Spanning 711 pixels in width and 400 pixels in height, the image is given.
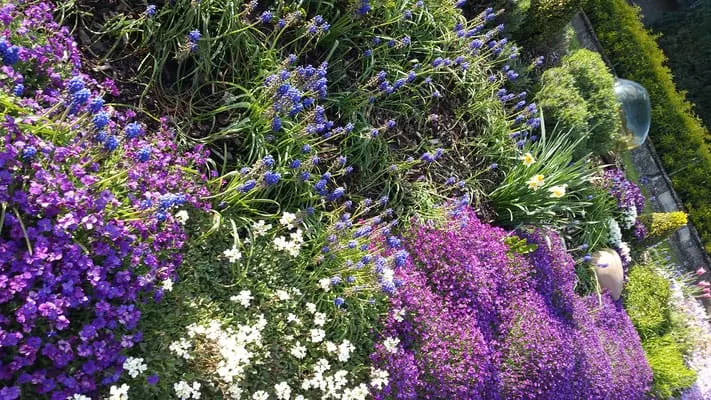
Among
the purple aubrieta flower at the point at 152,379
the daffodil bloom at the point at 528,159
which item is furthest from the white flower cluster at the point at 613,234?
the purple aubrieta flower at the point at 152,379

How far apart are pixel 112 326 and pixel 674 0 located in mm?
14842

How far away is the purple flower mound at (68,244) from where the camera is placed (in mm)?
1995

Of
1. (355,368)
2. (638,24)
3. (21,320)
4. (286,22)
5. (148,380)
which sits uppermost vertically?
(638,24)

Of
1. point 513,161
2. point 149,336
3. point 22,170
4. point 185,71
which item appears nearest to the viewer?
point 22,170

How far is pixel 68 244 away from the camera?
2.11 metres

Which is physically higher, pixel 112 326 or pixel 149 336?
pixel 112 326

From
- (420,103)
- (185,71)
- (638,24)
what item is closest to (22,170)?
(185,71)

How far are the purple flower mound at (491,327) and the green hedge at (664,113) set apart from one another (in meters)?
5.00

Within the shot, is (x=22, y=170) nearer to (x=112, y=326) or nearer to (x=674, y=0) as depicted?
(x=112, y=326)

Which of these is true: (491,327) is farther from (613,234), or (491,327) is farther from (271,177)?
(613,234)

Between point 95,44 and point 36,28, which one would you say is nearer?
point 36,28

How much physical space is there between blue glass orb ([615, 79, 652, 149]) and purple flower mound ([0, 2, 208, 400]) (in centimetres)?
638

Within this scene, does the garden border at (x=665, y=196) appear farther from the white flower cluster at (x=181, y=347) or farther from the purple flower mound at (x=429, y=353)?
the white flower cluster at (x=181, y=347)

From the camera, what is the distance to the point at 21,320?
1925mm
